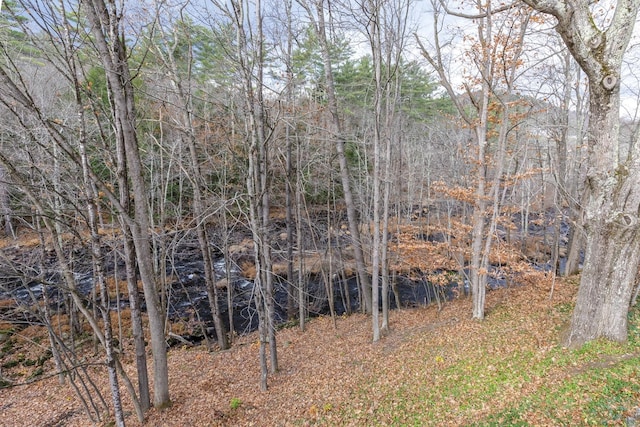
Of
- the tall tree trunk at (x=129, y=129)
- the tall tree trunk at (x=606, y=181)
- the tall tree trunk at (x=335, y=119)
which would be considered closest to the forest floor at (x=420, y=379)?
the tall tree trunk at (x=606, y=181)

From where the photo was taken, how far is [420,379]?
597cm

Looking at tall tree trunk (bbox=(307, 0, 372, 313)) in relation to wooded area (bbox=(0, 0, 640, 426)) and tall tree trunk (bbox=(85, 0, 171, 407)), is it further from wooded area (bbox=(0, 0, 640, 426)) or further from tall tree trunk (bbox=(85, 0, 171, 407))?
tall tree trunk (bbox=(85, 0, 171, 407))

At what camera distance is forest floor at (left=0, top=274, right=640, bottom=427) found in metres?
4.28

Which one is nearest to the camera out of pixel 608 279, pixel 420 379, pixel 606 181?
pixel 606 181

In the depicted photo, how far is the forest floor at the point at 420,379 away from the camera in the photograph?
14.0 ft

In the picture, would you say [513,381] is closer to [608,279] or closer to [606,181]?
[608,279]

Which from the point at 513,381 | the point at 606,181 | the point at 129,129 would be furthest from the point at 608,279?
the point at 129,129

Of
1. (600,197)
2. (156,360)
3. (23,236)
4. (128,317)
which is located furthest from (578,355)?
(23,236)

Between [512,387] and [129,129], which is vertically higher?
[129,129]

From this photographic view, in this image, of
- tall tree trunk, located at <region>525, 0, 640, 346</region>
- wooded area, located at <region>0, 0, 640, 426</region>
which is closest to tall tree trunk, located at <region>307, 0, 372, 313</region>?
wooded area, located at <region>0, 0, 640, 426</region>

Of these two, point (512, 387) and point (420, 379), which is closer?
point (512, 387)

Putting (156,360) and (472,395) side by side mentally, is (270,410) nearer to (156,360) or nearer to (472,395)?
(156,360)

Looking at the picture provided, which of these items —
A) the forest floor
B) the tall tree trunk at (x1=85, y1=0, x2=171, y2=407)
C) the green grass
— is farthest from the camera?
the tall tree trunk at (x1=85, y1=0, x2=171, y2=407)

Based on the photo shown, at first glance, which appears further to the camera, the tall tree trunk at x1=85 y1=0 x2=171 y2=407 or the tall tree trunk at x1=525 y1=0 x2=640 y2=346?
Answer: the tall tree trunk at x1=85 y1=0 x2=171 y2=407
